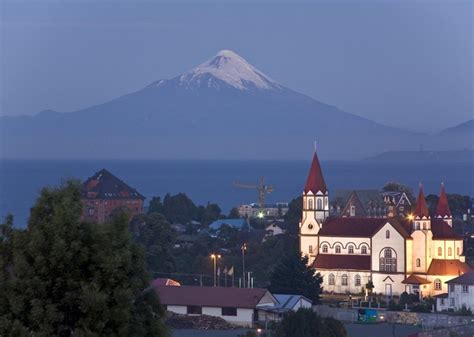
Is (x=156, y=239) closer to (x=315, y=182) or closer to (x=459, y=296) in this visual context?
(x=315, y=182)

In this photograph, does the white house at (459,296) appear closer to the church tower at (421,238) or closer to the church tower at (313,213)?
the church tower at (421,238)

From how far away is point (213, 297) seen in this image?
37.2 m

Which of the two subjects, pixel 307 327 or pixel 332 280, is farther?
pixel 332 280

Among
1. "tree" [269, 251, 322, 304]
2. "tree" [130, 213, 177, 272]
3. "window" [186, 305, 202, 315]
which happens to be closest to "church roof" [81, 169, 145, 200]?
"tree" [130, 213, 177, 272]

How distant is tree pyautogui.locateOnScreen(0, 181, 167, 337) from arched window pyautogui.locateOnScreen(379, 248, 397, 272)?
1356 inches

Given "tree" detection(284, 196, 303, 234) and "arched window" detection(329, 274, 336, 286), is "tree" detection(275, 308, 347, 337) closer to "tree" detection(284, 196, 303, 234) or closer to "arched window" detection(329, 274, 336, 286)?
"arched window" detection(329, 274, 336, 286)

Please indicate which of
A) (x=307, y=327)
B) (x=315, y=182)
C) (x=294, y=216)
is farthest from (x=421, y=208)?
(x=307, y=327)

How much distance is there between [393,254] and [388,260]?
262 millimetres

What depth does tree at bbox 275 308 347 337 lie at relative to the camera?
3008cm

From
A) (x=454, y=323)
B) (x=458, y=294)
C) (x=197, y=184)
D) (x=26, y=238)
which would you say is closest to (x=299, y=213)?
(x=458, y=294)

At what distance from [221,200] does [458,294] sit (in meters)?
107

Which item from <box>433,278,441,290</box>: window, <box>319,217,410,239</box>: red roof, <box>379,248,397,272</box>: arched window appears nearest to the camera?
<box>433,278,441,290</box>: window

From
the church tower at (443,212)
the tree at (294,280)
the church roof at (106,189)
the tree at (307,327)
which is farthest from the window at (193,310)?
the church roof at (106,189)

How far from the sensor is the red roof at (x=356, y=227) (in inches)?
1934
